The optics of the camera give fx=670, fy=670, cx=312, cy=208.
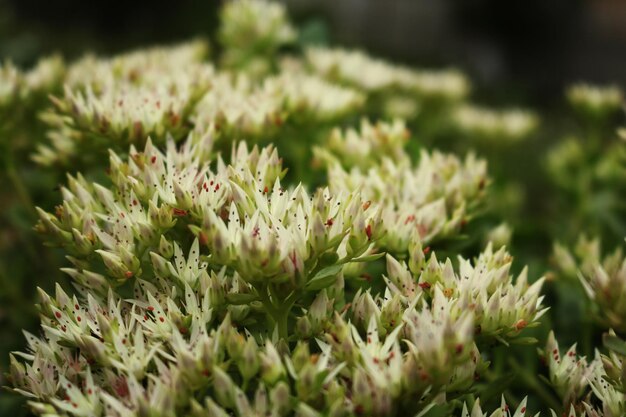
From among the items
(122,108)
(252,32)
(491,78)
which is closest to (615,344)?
(122,108)

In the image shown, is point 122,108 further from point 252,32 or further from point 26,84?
point 252,32

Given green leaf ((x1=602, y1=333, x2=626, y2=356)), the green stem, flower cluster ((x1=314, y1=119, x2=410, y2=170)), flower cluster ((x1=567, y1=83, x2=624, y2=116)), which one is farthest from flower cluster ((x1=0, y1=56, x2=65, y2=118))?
flower cluster ((x1=567, y1=83, x2=624, y2=116))

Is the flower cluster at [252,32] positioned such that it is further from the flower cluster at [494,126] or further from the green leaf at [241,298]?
the green leaf at [241,298]

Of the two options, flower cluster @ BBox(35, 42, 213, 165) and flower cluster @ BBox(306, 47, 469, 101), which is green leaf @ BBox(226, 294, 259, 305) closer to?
flower cluster @ BBox(35, 42, 213, 165)

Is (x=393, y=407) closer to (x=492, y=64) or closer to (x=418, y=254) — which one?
(x=418, y=254)

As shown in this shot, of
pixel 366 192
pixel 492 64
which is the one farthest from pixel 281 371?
pixel 492 64

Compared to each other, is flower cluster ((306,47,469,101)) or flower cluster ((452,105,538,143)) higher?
flower cluster ((306,47,469,101))

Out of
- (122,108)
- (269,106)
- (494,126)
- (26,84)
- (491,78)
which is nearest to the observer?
(122,108)
